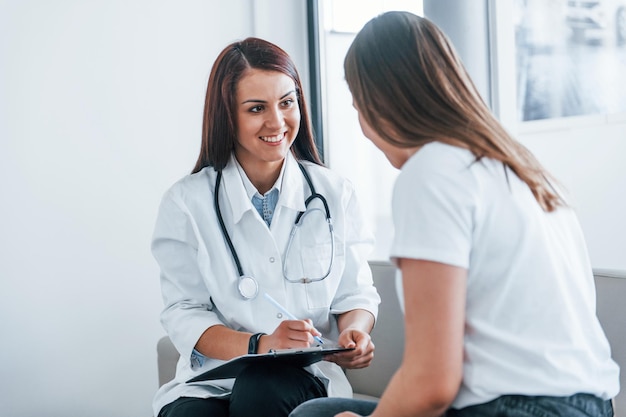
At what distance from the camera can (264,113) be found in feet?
5.45

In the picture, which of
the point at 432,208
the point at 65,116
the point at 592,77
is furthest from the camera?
the point at 65,116

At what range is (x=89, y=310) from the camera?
2.29 metres

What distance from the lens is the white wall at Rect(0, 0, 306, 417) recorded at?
214 centimetres

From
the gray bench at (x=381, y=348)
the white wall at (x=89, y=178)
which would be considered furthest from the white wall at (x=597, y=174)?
the white wall at (x=89, y=178)

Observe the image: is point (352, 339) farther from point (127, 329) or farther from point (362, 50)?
point (127, 329)

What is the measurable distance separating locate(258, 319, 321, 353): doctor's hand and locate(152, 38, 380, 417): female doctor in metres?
0.07

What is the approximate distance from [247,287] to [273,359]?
216 mm

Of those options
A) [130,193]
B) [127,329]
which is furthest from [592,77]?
[127,329]

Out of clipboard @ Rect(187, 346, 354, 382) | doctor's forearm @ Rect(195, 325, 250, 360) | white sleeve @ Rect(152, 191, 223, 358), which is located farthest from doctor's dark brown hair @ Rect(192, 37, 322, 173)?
clipboard @ Rect(187, 346, 354, 382)

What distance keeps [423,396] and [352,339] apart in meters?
0.60

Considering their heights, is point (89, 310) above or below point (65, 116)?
below

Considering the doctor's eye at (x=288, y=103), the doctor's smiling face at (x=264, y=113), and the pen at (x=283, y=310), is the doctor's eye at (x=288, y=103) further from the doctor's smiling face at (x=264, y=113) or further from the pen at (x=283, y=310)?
the pen at (x=283, y=310)

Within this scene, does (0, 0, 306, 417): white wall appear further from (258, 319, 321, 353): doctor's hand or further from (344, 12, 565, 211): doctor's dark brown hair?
(344, 12, 565, 211): doctor's dark brown hair

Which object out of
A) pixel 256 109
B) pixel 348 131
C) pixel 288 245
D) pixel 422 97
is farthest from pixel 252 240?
pixel 348 131
